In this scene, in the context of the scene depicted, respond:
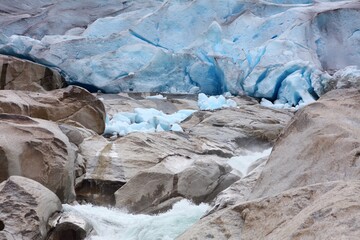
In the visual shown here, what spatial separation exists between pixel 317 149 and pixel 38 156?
3090mm

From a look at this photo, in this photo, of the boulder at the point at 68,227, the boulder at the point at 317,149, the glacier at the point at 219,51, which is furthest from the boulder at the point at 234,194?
the glacier at the point at 219,51

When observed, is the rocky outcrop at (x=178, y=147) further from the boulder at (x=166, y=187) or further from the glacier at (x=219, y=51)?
the glacier at (x=219, y=51)

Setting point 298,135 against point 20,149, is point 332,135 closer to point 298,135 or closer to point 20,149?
point 298,135

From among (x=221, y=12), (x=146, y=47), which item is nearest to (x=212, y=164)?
(x=146, y=47)

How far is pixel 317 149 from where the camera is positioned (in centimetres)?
299

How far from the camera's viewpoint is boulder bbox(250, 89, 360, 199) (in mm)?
2709

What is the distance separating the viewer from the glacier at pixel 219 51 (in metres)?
11.9

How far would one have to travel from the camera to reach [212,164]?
5871 mm

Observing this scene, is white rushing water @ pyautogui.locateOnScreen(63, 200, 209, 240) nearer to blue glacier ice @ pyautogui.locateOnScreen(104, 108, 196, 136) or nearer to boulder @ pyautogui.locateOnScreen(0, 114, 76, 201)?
boulder @ pyautogui.locateOnScreen(0, 114, 76, 201)

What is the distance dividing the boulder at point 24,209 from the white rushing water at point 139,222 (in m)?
0.48

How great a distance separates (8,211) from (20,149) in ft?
4.99

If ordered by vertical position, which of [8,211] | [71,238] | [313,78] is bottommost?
[313,78]

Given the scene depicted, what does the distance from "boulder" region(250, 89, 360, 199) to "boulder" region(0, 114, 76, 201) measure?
250 centimetres

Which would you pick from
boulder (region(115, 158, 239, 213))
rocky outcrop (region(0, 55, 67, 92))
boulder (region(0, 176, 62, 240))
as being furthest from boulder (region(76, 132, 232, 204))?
rocky outcrop (region(0, 55, 67, 92))
